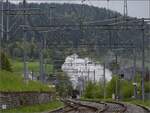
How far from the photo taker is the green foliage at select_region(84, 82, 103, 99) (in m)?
106

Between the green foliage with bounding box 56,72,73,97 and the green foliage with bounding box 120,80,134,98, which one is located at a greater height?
the green foliage with bounding box 120,80,134,98

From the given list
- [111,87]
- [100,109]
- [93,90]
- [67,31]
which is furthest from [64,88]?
[100,109]

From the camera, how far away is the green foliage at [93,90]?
348 ft

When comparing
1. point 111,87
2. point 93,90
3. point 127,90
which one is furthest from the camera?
point 93,90

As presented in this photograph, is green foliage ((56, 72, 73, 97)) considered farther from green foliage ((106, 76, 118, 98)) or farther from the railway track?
the railway track

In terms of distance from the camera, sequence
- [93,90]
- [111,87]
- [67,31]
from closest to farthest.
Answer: [67,31], [111,87], [93,90]

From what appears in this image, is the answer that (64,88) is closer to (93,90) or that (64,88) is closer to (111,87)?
(93,90)

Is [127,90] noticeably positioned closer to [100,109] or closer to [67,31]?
[67,31]

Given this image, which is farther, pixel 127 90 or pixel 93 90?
pixel 93 90

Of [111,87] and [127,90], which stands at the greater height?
[111,87]

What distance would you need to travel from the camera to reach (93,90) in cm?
10888

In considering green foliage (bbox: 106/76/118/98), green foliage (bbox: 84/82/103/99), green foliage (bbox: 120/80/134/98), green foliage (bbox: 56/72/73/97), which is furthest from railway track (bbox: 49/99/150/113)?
green foliage (bbox: 56/72/73/97)

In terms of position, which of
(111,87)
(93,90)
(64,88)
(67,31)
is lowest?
(64,88)

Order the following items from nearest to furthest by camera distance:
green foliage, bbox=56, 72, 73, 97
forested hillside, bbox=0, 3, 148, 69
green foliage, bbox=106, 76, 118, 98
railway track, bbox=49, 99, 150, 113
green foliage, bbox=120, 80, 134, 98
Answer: railway track, bbox=49, 99, 150, 113 → forested hillside, bbox=0, 3, 148, 69 → green foliage, bbox=120, 80, 134, 98 → green foliage, bbox=106, 76, 118, 98 → green foliage, bbox=56, 72, 73, 97
